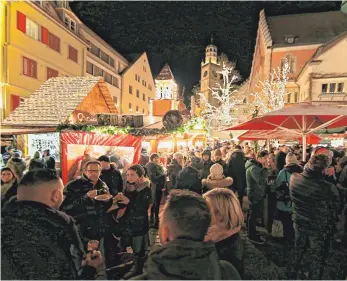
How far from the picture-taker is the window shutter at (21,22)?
18312 mm

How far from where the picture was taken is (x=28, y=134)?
9984mm

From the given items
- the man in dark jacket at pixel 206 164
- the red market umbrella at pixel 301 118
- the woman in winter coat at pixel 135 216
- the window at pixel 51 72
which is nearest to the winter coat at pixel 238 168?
the man in dark jacket at pixel 206 164

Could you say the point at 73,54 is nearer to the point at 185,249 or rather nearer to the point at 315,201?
the point at 315,201

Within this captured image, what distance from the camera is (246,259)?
5.55 m

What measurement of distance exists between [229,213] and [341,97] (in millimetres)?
30017

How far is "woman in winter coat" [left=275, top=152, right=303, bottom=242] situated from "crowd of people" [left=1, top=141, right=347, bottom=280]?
0.02 m

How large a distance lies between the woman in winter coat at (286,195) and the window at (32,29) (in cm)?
2007

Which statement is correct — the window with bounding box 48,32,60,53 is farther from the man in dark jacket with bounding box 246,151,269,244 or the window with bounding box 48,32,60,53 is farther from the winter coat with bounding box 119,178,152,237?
the winter coat with bounding box 119,178,152,237

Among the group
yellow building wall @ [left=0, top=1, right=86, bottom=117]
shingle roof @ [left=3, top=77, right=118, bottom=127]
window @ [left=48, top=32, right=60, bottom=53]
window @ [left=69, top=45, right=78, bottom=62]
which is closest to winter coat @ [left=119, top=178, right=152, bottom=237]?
shingle roof @ [left=3, top=77, right=118, bottom=127]

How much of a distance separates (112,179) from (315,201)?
12.9ft

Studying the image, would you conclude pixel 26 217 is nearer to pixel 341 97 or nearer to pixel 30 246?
pixel 30 246

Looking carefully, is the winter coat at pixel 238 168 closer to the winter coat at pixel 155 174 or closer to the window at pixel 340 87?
the winter coat at pixel 155 174

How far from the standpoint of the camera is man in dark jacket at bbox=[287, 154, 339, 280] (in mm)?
4086

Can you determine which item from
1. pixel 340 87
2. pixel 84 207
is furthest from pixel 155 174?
pixel 340 87
